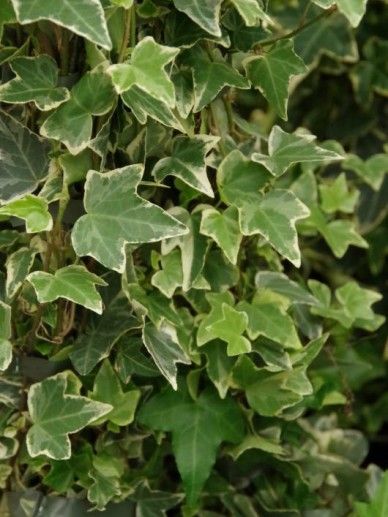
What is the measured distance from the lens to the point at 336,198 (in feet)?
→ 4.25

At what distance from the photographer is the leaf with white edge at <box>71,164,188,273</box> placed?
86 centimetres

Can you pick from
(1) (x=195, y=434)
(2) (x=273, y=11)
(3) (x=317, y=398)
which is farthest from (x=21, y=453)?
(2) (x=273, y=11)

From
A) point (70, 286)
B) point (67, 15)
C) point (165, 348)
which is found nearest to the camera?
point (67, 15)

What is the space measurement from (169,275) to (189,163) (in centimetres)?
14

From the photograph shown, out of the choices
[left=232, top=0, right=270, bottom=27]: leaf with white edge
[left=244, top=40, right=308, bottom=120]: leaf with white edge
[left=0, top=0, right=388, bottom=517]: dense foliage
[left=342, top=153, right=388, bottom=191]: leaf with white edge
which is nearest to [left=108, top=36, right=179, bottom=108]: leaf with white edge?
[left=0, top=0, right=388, bottom=517]: dense foliage

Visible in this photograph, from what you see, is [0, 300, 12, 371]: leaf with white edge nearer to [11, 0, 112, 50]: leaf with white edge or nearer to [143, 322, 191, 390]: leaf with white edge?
[143, 322, 191, 390]: leaf with white edge

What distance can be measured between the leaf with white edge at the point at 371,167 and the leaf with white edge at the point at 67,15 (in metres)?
0.69

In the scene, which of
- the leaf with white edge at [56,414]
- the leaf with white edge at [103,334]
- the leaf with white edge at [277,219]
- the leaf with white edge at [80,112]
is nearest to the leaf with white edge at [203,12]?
the leaf with white edge at [80,112]

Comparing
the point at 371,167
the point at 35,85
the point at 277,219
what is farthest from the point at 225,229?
the point at 371,167

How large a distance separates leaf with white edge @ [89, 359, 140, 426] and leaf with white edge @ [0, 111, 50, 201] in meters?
0.23

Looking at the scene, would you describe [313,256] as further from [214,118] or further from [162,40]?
[162,40]

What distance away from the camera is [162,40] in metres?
0.98

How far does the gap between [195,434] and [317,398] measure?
19 cm

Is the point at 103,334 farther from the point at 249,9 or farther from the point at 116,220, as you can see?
the point at 249,9
